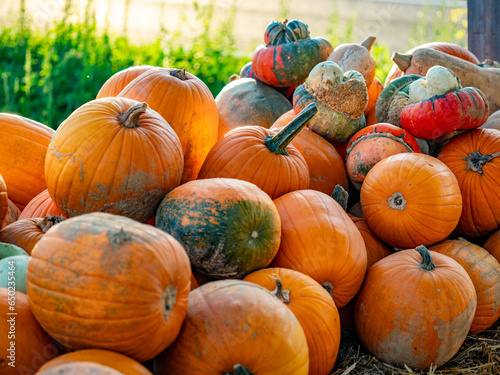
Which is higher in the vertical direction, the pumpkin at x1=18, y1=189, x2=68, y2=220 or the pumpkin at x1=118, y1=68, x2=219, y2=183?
the pumpkin at x1=118, y1=68, x2=219, y2=183

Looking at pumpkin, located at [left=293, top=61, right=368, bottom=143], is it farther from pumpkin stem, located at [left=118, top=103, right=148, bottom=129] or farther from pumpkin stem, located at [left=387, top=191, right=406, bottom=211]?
pumpkin stem, located at [left=118, top=103, right=148, bottom=129]

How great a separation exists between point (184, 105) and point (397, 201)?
45.6 inches

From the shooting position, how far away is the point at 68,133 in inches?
79.8

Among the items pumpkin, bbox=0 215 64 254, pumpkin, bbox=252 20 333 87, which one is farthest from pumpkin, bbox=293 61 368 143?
pumpkin, bbox=0 215 64 254

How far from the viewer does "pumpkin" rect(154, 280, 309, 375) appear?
1.43 meters

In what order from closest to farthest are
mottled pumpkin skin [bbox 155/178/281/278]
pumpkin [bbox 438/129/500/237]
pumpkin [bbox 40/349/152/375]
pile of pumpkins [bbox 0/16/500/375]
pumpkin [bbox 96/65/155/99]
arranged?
pumpkin [bbox 40/349/152/375], pile of pumpkins [bbox 0/16/500/375], mottled pumpkin skin [bbox 155/178/281/278], pumpkin [bbox 438/129/500/237], pumpkin [bbox 96/65/155/99]

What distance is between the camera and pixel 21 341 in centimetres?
151

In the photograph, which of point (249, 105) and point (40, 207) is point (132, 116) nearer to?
point (40, 207)

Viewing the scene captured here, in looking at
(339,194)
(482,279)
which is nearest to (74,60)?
(339,194)

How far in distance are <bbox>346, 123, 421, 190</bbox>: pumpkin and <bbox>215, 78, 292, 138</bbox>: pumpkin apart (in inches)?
32.1

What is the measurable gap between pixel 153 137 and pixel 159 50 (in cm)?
551

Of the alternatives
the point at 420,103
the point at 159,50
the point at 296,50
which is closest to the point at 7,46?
the point at 159,50

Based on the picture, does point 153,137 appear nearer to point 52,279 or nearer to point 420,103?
point 52,279

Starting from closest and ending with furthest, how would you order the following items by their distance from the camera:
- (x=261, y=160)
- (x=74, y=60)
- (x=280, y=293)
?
(x=280, y=293) → (x=261, y=160) → (x=74, y=60)
